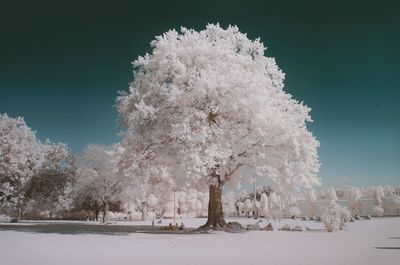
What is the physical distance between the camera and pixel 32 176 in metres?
41.9

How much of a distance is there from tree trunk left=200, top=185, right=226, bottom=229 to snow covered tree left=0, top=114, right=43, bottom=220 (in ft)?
62.7

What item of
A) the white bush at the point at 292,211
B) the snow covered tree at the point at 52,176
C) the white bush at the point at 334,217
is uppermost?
the snow covered tree at the point at 52,176

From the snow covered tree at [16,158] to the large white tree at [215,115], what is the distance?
13.0 m

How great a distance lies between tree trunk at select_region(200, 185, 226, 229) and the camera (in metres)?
32.5

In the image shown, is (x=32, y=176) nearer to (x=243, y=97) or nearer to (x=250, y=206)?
(x=243, y=97)

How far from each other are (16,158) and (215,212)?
20.3 metres

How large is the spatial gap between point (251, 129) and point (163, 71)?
8.08 meters

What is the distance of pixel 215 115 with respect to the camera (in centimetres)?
3197

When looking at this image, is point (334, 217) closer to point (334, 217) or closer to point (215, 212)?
point (334, 217)

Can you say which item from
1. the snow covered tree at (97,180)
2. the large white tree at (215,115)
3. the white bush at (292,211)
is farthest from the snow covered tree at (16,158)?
the white bush at (292,211)

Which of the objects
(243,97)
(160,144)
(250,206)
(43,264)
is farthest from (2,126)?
(250,206)

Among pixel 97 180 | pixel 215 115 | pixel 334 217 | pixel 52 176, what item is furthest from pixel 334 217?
pixel 97 180

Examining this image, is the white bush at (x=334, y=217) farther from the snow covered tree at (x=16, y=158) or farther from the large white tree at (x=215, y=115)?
the snow covered tree at (x=16, y=158)

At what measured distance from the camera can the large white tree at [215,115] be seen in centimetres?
2950
